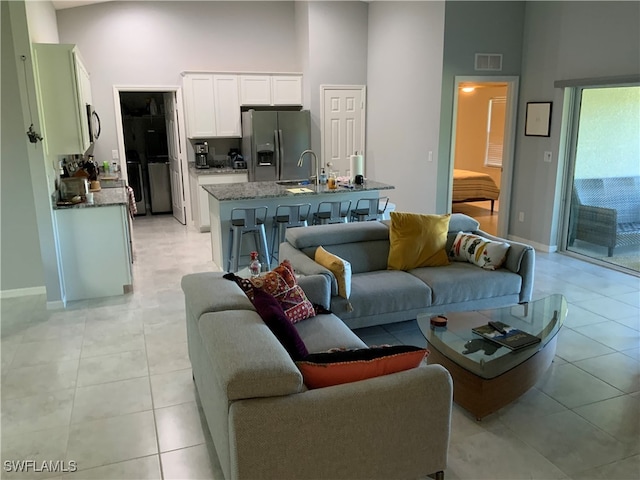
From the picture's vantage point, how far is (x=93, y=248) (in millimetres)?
4801

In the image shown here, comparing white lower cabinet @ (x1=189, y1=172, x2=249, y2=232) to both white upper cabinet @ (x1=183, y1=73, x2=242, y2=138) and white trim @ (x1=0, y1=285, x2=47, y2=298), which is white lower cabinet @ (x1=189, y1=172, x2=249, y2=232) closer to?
white upper cabinet @ (x1=183, y1=73, x2=242, y2=138)

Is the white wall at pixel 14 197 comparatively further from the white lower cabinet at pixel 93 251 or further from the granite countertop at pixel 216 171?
the granite countertop at pixel 216 171

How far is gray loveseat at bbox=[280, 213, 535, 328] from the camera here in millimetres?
3686

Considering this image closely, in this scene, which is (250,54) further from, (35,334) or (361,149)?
(35,334)

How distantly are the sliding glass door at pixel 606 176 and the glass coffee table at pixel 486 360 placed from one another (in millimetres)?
3039

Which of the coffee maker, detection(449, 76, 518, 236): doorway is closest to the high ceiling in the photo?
the coffee maker

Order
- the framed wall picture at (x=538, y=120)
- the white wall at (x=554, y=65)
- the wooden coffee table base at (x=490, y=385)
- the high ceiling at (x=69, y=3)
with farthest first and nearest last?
the high ceiling at (x=69, y=3) → the framed wall picture at (x=538, y=120) → the white wall at (x=554, y=65) → the wooden coffee table base at (x=490, y=385)

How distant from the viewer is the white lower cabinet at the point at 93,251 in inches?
185

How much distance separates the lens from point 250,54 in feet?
26.4

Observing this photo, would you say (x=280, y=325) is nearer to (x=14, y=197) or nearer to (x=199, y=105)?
(x=14, y=197)

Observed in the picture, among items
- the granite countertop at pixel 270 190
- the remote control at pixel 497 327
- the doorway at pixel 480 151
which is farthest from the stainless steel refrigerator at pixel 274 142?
the remote control at pixel 497 327

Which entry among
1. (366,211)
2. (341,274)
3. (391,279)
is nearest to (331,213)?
(366,211)

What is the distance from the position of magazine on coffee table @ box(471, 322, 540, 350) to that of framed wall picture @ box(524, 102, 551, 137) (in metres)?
3.84

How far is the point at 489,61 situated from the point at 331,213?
2807 mm
